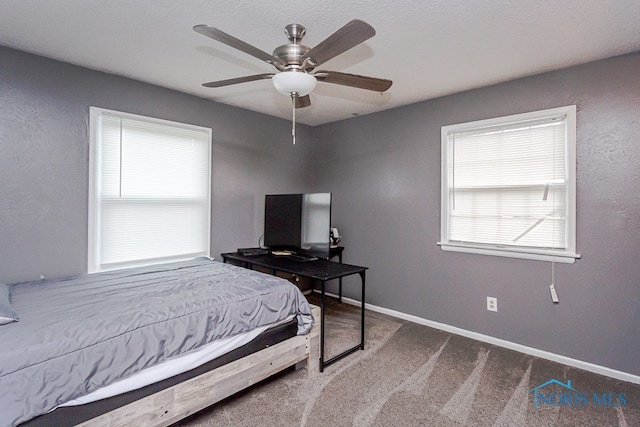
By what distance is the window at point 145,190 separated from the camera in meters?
2.72

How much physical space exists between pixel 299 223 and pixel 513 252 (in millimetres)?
2068

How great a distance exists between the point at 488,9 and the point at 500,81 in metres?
1.26

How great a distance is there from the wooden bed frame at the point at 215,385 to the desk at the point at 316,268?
12cm

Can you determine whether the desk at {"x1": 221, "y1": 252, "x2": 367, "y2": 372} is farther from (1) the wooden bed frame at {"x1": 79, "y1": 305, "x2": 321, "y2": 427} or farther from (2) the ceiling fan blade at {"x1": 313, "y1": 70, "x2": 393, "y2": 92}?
(2) the ceiling fan blade at {"x1": 313, "y1": 70, "x2": 393, "y2": 92}

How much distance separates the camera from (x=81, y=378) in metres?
1.41

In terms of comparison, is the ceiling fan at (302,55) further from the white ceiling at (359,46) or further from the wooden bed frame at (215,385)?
the wooden bed frame at (215,385)

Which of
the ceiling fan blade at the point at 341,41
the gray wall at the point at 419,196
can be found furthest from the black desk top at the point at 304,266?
the ceiling fan blade at the point at 341,41

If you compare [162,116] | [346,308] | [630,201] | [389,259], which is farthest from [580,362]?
[162,116]

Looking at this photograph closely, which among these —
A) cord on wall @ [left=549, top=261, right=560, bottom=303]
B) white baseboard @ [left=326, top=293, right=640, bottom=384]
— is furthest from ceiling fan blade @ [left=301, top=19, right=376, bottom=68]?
white baseboard @ [left=326, top=293, right=640, bottom=384]

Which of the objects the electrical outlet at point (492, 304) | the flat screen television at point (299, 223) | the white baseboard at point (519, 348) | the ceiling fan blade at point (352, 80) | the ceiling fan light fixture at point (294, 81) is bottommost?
the white baseboard at point (519, 348)

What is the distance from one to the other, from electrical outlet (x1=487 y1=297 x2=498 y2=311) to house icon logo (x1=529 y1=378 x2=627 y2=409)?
2.50 ft

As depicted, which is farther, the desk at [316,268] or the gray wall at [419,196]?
the desk at [316,268]

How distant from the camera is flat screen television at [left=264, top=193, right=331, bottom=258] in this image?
3209 millimetres

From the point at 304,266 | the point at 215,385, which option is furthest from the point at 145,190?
the point at 215,385
